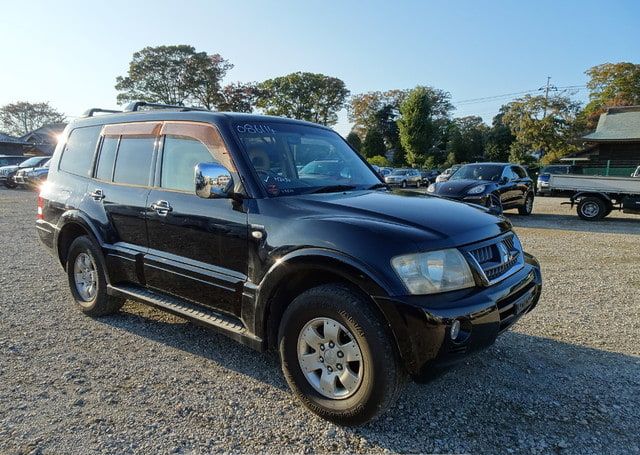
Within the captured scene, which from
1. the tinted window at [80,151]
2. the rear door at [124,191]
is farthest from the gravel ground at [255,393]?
the tinted window at [80,151]

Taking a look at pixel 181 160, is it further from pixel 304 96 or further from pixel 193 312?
pixel 304 96

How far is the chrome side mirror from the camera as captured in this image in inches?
114

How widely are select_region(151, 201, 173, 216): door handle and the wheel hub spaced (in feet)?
5.00

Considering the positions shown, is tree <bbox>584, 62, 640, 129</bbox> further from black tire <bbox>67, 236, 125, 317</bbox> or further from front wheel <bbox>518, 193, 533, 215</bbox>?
black tire <bbox>67, 236, 125, 317</bbox>

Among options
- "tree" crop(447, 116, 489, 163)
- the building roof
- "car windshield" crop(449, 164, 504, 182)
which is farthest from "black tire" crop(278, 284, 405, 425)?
"tree" crop(447, 116, 489, 163)

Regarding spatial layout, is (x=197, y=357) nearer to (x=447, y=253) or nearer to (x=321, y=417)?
(x=321, y=417)

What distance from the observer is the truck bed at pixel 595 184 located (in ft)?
41.9

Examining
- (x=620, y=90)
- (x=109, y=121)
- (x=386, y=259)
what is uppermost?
(x=620, y=90)

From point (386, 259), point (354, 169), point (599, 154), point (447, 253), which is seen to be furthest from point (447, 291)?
point (599, 154)

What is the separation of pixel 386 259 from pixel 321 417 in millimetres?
1131

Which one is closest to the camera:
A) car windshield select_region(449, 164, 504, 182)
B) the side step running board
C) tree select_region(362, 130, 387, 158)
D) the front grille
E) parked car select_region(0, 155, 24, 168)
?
the front grille

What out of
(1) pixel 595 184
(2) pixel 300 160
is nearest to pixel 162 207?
(2) pixel 300 160

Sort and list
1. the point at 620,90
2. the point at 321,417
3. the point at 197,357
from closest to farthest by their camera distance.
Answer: the point at 321,417 < the point at 197,357 < the point at 620,90

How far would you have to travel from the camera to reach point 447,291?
2.48m
